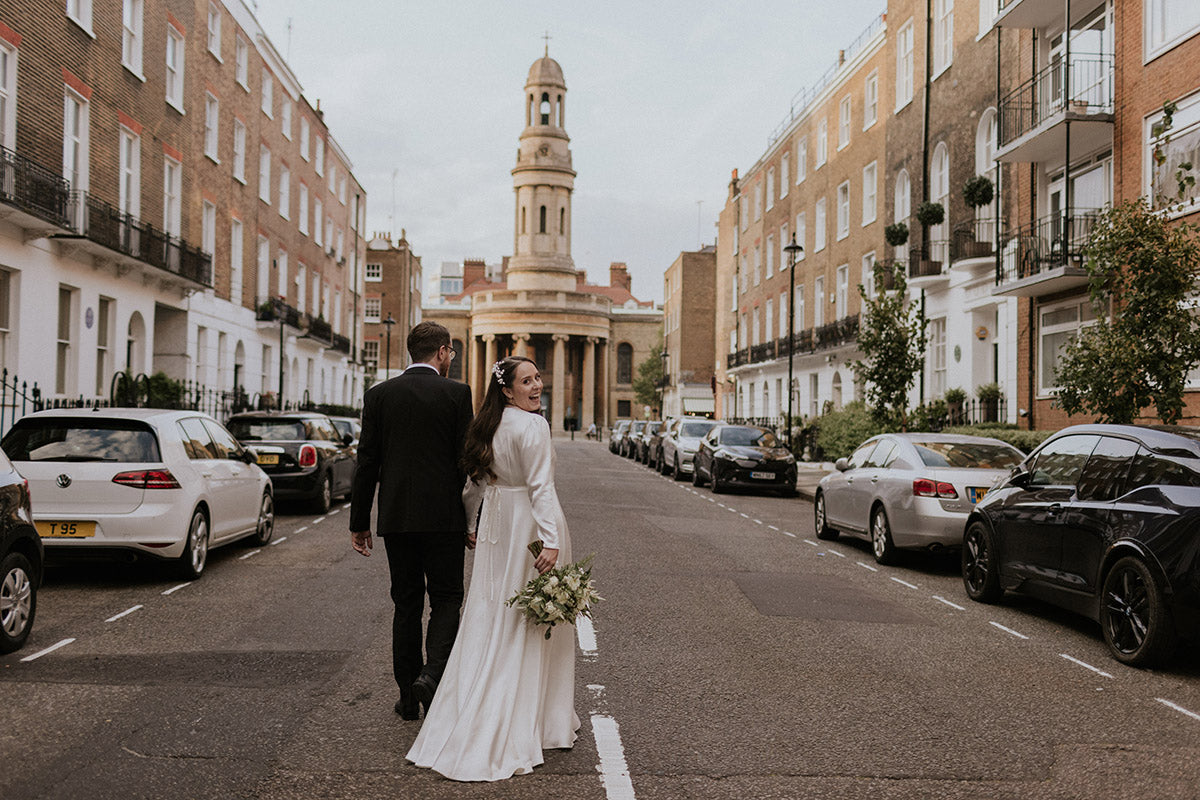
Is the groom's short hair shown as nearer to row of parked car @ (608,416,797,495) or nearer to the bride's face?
the bride's face

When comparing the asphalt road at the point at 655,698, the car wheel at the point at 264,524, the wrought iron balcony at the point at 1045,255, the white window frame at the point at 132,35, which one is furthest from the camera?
the white window frame at the point at 132,35

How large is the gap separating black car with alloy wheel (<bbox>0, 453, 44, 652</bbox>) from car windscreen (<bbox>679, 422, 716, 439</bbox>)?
22661 mm

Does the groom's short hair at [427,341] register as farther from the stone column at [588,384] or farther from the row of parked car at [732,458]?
the stone column at [588,384]

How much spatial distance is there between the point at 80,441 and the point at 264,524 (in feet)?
10.4

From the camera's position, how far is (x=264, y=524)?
12.4m

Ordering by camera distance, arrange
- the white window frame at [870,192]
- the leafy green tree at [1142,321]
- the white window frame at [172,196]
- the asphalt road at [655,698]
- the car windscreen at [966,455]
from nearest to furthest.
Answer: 1. the asphalt road at [655,698]
2. the car windscreen at [966,455]
3. the leafy green tree at [1142,321]
4. the white window frame at [172,196]
5. the white window frame at [870,192]

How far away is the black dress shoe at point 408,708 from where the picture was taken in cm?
532

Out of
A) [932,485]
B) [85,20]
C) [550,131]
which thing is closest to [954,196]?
[932,485]

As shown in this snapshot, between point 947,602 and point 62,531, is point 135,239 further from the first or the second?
point 947,602

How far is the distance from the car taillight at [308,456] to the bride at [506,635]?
11472mm

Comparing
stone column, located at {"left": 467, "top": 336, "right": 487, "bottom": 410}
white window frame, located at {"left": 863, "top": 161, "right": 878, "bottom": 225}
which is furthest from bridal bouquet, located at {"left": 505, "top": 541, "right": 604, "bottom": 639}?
stone column, located at {"left": 467, "top": 336, "right": 487, "bottom": 410}

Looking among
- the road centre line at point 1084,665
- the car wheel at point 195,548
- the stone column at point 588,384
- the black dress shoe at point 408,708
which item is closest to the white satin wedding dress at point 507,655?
the black dress shoe at point 408,708

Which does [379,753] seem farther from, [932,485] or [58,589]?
[932,485]

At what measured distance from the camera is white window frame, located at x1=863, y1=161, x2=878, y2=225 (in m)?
34.1
